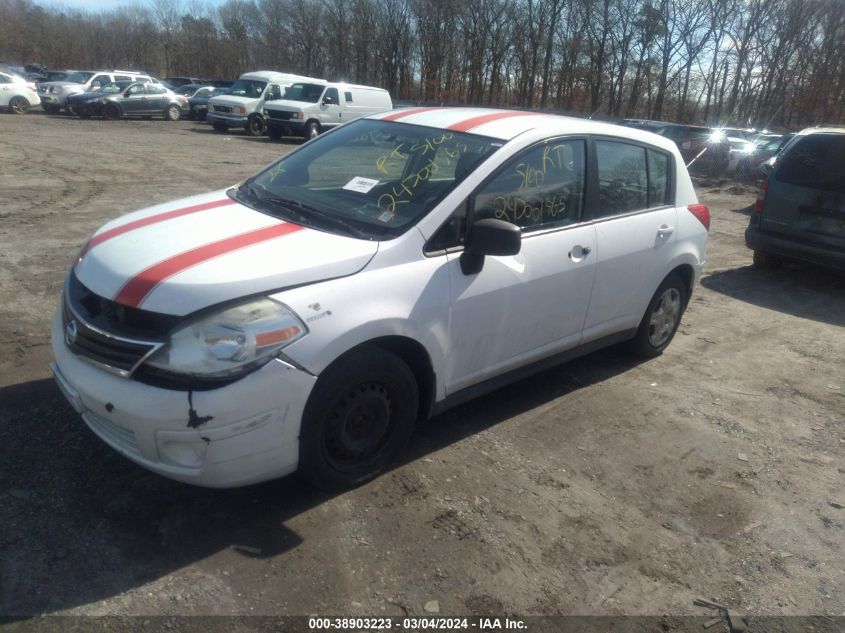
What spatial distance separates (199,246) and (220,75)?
76.5 meters

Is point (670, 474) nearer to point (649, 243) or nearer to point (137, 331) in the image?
point (649, 243)

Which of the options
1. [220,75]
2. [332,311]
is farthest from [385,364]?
[220,75]

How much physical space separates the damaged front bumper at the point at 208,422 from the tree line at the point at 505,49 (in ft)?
138

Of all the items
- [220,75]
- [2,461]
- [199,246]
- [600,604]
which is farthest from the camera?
[220,75]

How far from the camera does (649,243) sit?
4.90 metres

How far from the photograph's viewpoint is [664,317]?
5504mm

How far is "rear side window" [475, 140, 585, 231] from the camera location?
12.7 feet

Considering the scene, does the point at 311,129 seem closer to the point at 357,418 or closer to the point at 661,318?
the point at 661,318

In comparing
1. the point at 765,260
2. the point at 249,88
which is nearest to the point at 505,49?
the point at 249,88

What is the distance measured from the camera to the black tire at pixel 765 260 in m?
8.89

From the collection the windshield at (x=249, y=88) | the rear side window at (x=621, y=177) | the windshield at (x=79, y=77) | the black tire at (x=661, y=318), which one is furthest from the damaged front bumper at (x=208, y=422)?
the windshield at (x=79, y=77)

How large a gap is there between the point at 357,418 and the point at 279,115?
22.5 m

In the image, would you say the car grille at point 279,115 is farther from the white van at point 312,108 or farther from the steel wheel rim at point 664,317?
the steel wheel rim at point 664,317

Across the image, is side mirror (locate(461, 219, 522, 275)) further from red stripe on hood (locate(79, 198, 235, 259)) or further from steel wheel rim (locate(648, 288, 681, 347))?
steel wheel rim (locate(648, 288, 681, 347))
